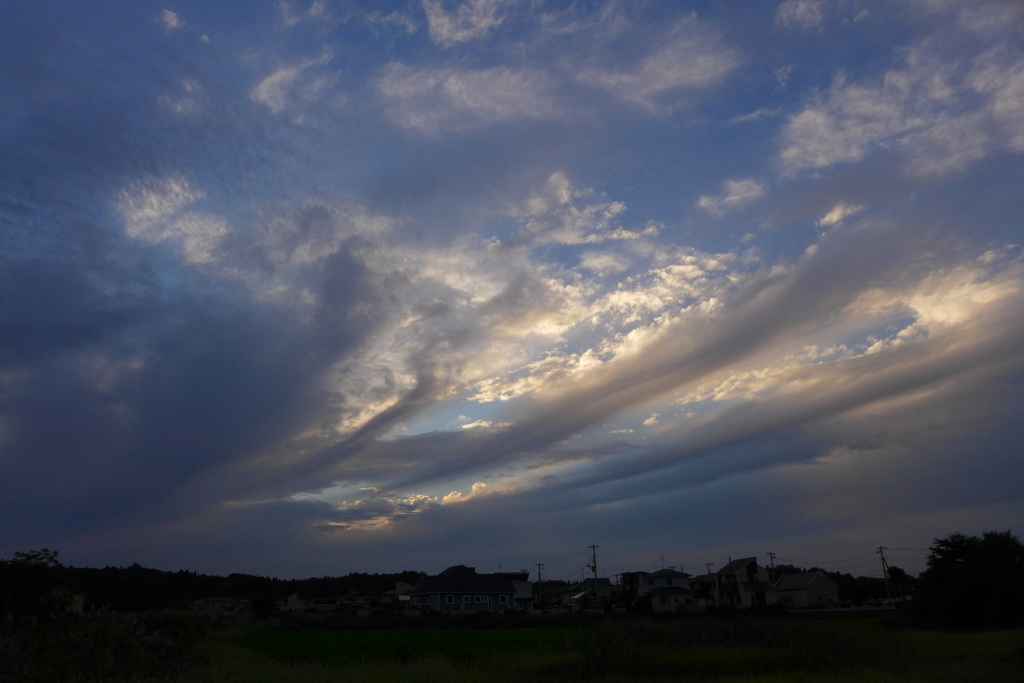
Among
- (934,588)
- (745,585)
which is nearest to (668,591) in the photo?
(745,585)

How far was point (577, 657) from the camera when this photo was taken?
25.6 m

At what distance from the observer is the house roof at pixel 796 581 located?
9028 centimetres

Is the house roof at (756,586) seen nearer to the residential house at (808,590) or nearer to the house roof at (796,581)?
the residential house at (808,590)

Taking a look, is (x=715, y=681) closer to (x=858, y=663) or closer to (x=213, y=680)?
(x=858, y=663)

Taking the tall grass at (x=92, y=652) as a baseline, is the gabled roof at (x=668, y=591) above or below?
above

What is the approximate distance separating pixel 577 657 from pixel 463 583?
6394cm

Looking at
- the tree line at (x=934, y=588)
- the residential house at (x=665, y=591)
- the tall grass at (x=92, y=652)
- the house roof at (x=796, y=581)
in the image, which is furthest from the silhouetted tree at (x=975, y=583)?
the house roof at (x=796, y=581)

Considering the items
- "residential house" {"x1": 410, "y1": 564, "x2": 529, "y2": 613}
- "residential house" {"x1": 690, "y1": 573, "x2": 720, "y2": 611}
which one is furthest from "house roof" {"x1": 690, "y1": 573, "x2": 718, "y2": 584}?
"residential house" {"x1": 410, "y1": 564, "x2": 529, "y2": 613}

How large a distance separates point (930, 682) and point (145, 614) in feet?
84.4

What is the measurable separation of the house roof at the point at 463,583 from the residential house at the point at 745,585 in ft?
95.6

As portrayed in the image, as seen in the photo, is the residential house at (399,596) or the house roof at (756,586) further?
the residential house at (399,596)

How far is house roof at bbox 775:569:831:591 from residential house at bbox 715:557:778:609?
12.0ft

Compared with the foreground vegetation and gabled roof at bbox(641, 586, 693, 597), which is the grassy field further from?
gabled roof at bbox(641, 586, 693, 597)

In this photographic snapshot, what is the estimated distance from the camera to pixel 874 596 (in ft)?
376
